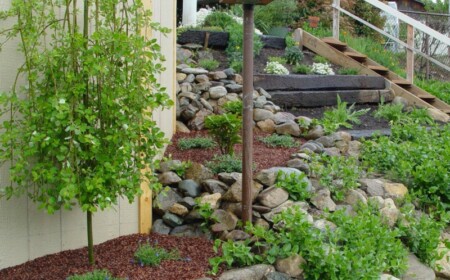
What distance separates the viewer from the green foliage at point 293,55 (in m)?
8.22

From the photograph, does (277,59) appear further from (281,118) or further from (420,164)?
(420,164)

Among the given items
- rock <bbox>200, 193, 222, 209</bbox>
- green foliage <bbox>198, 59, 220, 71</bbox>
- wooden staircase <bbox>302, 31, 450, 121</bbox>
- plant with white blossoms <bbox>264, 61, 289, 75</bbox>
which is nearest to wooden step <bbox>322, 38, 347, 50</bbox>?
wooden staircase <bbox>302, 31, 450, 121</bbox>

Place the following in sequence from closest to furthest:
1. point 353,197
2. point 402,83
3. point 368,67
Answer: point 353,197
point 402,83
point 368,67

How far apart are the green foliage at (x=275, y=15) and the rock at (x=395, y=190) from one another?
216 inches

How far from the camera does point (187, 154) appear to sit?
16.6 ft

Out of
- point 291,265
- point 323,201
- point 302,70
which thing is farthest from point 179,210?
point 302,70

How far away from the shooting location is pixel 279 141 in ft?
18.2

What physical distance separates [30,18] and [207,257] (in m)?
1.70

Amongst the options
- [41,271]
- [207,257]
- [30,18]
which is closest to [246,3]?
[30,18]

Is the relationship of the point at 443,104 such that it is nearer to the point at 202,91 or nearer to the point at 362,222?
the point at 202,91

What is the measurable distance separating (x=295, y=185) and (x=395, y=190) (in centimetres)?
118

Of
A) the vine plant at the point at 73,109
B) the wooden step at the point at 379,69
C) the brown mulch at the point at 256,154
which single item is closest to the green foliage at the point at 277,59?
the wooden step at the point at 379,69

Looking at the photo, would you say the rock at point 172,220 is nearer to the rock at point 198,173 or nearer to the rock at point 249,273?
the rock at point 198,173

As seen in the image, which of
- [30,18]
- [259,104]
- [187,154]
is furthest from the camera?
[259,104]
